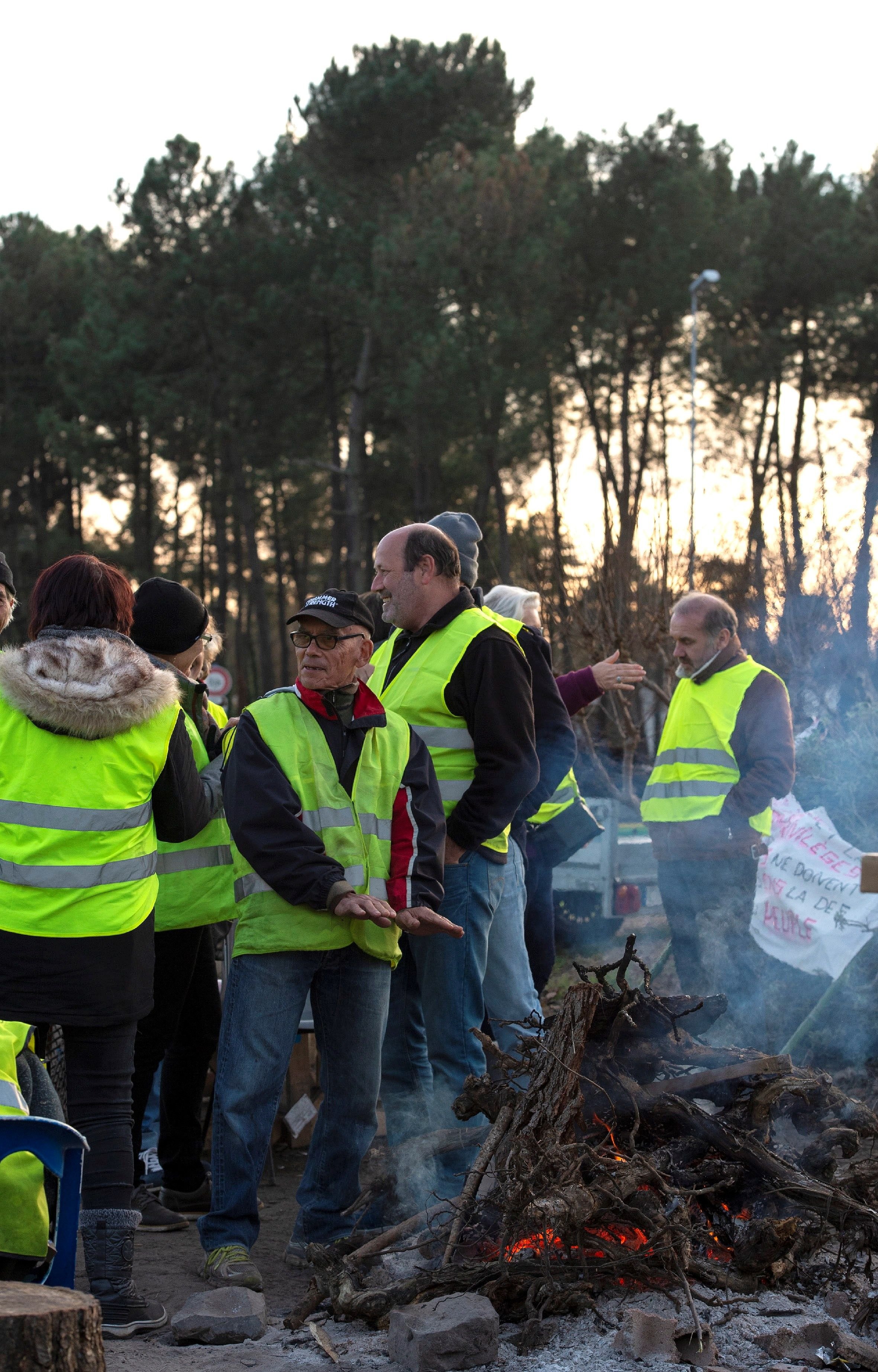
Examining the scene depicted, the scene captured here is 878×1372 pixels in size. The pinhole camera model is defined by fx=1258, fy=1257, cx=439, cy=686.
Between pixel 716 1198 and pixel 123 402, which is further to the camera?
pixel 123 402

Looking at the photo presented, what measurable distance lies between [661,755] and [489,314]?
19265 millimetres

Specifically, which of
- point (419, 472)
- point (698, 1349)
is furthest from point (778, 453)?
point (698, 1349)

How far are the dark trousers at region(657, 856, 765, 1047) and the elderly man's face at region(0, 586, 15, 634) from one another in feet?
9.71

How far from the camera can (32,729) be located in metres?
3.17

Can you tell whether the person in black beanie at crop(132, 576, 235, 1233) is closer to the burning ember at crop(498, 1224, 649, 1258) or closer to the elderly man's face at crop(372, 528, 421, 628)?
the elderly man's face at crop(372, 528, 421, 628)

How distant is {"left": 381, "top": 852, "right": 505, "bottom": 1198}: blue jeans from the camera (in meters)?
3.90

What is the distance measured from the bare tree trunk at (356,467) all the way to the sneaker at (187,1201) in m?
20.5

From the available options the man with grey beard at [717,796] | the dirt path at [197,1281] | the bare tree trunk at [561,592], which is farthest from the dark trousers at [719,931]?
the bare tree trunk at [561,592]

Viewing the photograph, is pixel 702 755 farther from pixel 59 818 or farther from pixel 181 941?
pixel 59 818

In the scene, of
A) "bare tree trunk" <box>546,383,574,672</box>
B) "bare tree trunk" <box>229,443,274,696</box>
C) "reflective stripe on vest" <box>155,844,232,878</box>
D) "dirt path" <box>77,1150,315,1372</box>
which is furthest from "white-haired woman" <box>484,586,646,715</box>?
"bare tree trunk" <box>229,443,274,696</box>

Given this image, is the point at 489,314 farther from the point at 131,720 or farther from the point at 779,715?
the point at 131,720

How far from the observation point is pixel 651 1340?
2.82m

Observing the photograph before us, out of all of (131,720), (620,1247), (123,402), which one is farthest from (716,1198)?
(123,402)

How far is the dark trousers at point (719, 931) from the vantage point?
5359 mm
